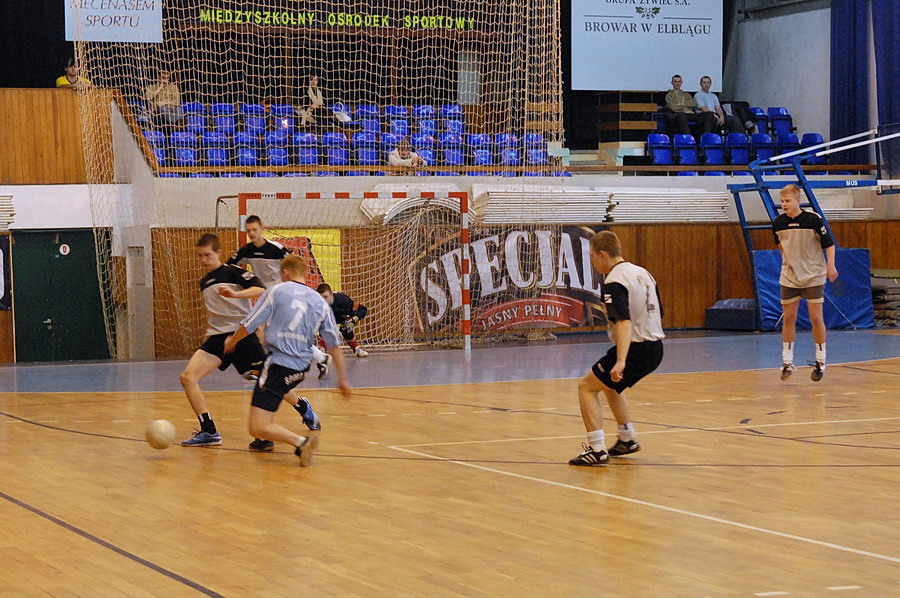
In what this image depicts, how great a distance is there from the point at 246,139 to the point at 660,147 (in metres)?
9.09

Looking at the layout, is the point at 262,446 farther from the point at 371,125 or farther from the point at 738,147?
the point at 738,147

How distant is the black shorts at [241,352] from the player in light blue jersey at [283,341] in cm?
120

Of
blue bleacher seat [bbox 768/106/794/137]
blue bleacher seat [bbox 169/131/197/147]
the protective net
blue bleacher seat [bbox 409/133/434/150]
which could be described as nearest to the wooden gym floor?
the protective net

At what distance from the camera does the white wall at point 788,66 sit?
95.2ft

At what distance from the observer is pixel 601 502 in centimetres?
802

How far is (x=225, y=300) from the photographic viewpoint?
10805 mm

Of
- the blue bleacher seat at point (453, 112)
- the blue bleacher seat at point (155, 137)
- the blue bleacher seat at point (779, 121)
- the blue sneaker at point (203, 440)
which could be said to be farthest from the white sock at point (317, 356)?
the blue bleacher seat at point (779, 121)

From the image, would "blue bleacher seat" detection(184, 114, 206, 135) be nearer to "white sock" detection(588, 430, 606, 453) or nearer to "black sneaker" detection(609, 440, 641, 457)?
"black sneaker" detection(609, 440, 641, 457)

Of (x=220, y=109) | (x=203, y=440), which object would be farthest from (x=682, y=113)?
(x=203, y=440)

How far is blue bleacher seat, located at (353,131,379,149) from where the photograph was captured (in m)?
22.5

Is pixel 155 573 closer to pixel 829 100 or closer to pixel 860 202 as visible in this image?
pixel 860 202

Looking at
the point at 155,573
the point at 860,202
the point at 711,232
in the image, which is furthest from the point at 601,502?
the point at 860,202

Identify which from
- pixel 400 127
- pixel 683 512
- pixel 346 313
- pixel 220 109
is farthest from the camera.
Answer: pixel 400 127

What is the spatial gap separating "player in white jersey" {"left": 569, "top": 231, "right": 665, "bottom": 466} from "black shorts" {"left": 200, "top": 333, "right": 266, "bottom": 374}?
9.93ft
